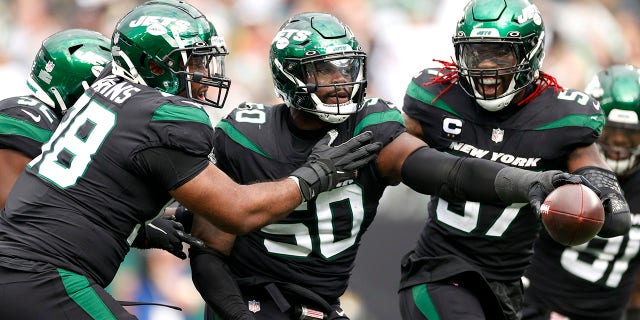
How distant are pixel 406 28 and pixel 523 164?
324cm

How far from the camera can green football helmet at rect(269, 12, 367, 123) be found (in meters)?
4.16

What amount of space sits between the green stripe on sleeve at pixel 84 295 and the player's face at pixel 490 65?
6.29 feet

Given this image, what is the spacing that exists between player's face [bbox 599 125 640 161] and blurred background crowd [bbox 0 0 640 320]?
1.79 meters

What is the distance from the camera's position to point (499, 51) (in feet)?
15.1

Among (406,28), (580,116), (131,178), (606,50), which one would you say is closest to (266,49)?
(406,28)

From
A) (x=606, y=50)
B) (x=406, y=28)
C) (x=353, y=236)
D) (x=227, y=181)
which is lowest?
(x=606, y=50)

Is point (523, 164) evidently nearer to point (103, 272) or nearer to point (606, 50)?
point (103, 272)

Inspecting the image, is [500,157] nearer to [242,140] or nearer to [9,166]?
[242,140]

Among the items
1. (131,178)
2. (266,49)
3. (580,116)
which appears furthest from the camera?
(266,49)

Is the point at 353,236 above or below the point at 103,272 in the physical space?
below

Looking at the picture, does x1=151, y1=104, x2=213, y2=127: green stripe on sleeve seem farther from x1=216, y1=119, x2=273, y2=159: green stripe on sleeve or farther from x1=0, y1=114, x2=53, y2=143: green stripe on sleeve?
x1=0, y1=114, x2=53, y2=143: green stripe on sleeve

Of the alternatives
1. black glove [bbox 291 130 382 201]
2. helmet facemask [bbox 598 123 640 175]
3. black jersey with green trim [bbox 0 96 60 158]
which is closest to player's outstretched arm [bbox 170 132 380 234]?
black glove [bbox 291 130 382 201]

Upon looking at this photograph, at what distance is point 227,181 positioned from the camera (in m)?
3.84

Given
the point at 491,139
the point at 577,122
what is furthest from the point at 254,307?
the point at 577,122
